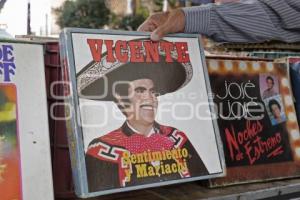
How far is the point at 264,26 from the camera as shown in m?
1.51

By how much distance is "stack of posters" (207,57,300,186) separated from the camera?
1400mm

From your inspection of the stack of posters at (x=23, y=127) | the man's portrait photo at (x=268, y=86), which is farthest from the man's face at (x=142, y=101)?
the man's portrait photo at (x=268, y=86)

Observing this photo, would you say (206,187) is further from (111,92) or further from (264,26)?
(264,26)

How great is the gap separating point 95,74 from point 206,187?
0.56 metres

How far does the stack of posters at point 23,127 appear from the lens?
3.35ft

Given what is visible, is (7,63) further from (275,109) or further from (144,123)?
(275,109)

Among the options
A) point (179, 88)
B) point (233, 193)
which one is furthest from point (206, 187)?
point (179, 88)

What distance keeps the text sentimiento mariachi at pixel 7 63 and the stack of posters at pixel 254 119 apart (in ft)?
2.32

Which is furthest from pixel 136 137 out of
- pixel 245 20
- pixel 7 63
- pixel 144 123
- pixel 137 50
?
pixel 245 20

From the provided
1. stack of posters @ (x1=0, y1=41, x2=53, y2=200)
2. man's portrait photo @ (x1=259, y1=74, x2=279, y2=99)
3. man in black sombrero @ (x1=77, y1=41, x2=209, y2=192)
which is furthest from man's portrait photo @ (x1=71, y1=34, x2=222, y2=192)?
man's portrait photo @ (x1=259, y1=74, x2=279, y2=99)

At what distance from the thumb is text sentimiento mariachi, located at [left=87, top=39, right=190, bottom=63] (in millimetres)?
19

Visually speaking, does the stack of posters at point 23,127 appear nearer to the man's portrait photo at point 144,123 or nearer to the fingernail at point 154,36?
the man's portrait photo at point 144,123

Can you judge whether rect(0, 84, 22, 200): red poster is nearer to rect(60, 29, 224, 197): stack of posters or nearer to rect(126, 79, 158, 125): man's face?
rect(60, 29, 224, 197): stack of posters

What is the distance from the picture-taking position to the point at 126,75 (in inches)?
47.3
